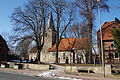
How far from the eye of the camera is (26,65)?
26.5 m

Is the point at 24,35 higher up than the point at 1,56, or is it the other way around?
the point at 24,35

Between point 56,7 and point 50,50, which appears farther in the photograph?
point 50,50

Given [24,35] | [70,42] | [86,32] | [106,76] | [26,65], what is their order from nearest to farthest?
[106,76] → [26,65] → [86,32] → [24,35] → [70,42]

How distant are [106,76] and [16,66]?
1650 centimetres

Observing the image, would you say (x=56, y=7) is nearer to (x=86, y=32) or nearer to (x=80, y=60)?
(x=86, y=32)

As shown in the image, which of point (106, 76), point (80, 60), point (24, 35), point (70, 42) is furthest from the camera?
point (70, 42)

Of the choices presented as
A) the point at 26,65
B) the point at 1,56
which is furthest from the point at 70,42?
the point at 26,65

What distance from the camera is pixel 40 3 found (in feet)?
124

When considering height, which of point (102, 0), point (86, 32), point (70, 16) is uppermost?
point (102, 0)

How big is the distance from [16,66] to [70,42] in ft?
97.4

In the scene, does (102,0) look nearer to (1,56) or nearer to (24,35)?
(24,35)

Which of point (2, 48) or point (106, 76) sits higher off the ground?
point (2, 48)

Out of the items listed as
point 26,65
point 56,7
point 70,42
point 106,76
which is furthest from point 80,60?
point 106,76

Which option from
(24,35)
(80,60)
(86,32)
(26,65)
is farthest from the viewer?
(80,60)
